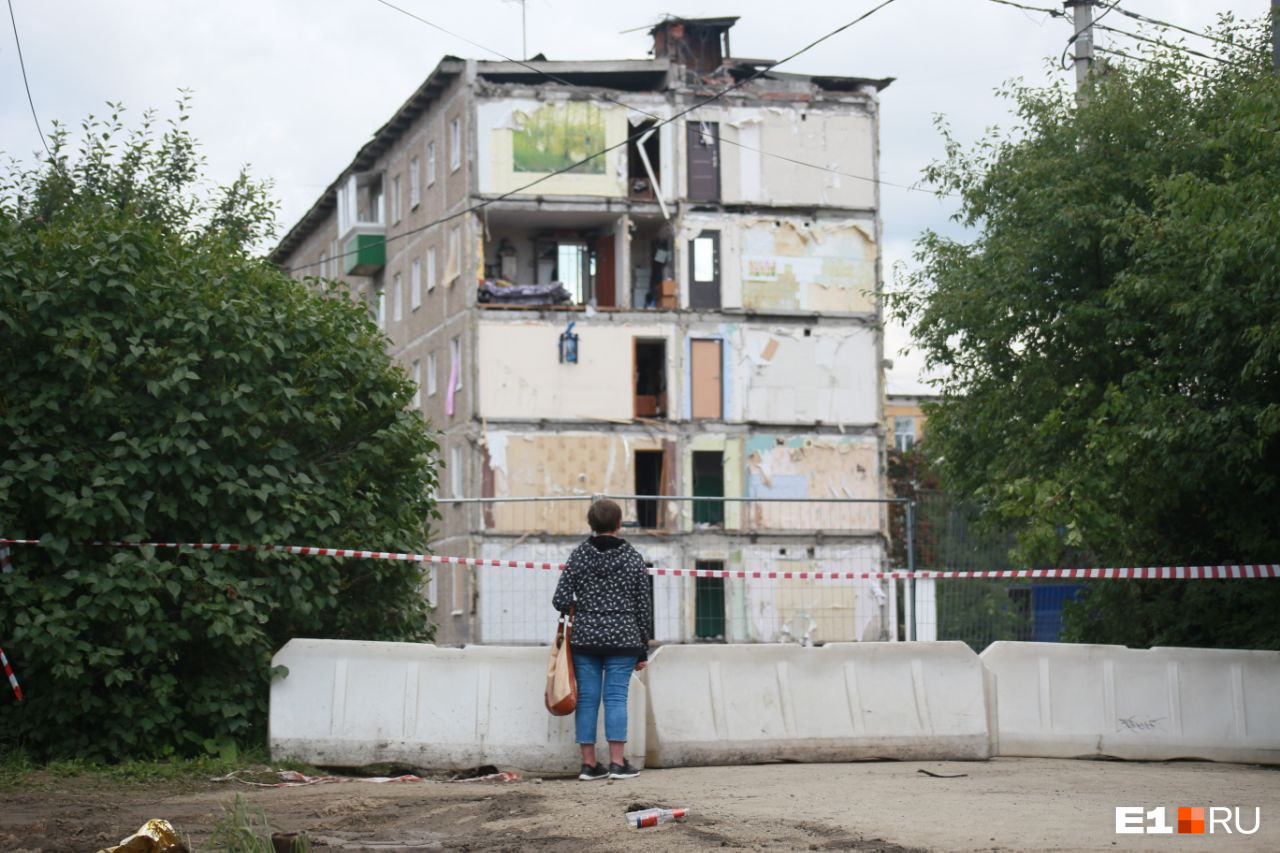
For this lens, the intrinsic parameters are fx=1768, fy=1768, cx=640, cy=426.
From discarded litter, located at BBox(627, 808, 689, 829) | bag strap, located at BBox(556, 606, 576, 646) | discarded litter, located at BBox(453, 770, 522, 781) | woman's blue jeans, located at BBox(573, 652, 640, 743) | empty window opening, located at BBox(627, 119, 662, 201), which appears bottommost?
discarded litter, located at BBox(453, 770, 522, 781)

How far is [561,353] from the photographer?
51.2m

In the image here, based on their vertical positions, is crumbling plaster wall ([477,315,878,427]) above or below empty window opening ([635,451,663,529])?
above

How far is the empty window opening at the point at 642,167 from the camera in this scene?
52375 mm

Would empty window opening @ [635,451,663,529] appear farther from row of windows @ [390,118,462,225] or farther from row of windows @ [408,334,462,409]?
row of windows @ [390,118,462,225]

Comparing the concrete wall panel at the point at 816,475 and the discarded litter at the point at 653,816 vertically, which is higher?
the concrete wall panel at the point at 816,475

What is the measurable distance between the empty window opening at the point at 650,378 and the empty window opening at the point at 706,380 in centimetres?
89

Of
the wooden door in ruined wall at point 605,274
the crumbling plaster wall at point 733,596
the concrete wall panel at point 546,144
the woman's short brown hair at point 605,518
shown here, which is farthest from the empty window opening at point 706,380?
the woman's short brown hair at point 605,518

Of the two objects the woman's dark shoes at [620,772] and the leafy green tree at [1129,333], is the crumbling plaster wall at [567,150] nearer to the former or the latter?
the leafy green tree at [1129,333]

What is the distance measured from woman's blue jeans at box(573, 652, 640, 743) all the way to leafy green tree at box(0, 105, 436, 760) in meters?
2.27

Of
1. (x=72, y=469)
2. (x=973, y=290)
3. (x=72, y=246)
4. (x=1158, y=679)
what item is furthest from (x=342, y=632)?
(x=973, y=290)

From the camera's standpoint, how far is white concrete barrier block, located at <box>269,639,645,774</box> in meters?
12.3

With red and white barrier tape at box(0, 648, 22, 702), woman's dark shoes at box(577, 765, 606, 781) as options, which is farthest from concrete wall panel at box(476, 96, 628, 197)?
woman's dark shoes at box(577, 765, 606, 781)

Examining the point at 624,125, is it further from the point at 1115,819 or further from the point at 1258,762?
the point at 1115,819

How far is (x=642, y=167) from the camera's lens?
53188 millimetres
